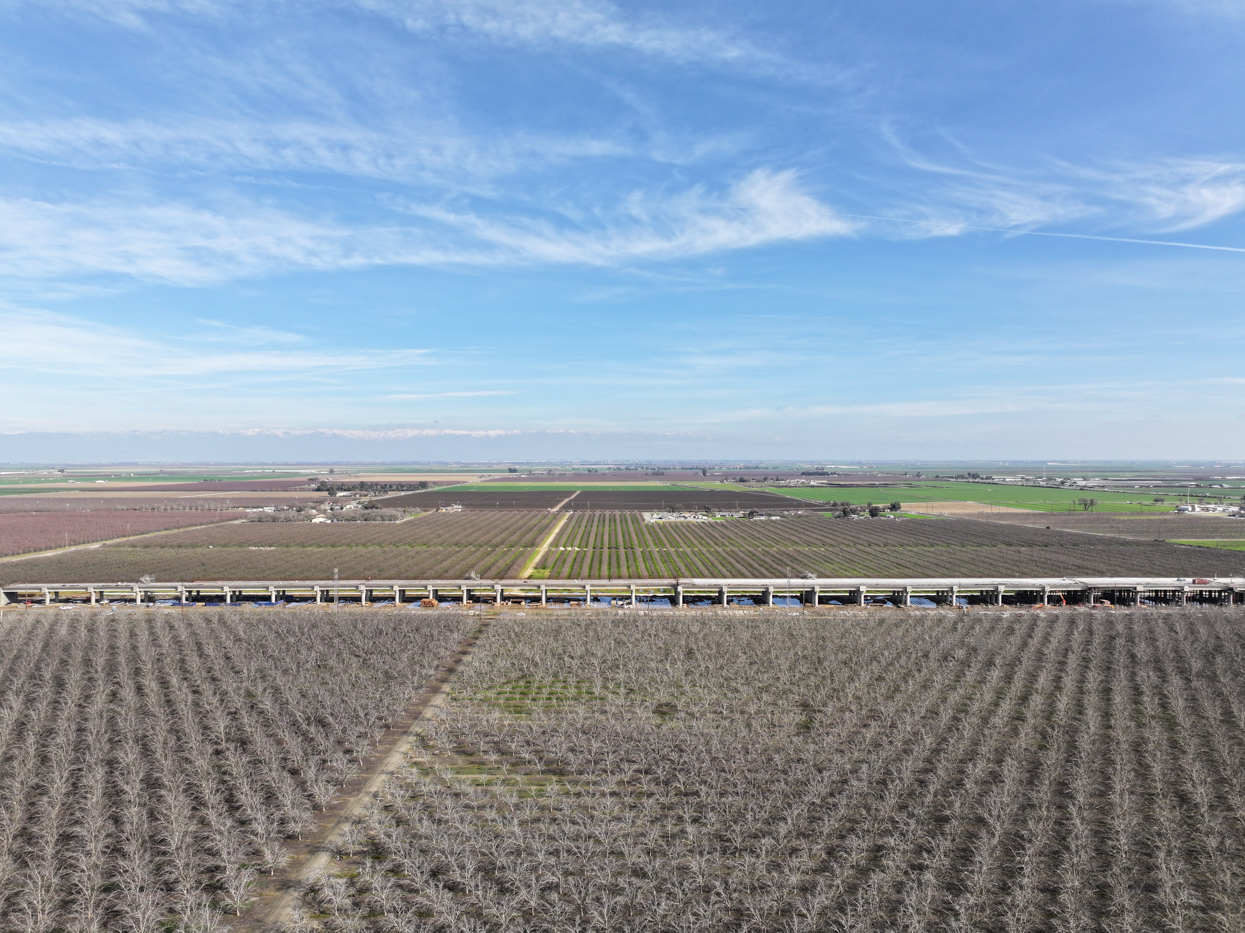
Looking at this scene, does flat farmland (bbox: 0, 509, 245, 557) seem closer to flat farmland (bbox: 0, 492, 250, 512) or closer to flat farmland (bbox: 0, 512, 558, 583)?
flat farmland (bbox: 0, 492, 250, 512)

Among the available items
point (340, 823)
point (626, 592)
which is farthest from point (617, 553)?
point (340, 823)

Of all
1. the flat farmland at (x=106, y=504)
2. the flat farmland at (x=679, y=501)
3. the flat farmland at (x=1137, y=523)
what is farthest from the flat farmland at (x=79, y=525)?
the flat farmland at (x=1137, y=523)

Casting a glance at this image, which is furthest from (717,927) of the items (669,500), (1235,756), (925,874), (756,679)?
(669,500)

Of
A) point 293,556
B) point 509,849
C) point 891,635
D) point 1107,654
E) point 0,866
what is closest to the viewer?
point 0,866

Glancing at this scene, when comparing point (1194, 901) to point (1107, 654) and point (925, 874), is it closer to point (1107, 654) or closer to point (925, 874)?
point (925, 874)

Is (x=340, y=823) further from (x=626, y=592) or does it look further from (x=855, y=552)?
(x=855, y=552)

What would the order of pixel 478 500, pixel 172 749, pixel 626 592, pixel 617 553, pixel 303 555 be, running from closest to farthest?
pixel 172 749, pixel 626 592, pixel 303 555, pixel 617 553, pixel 478 500
